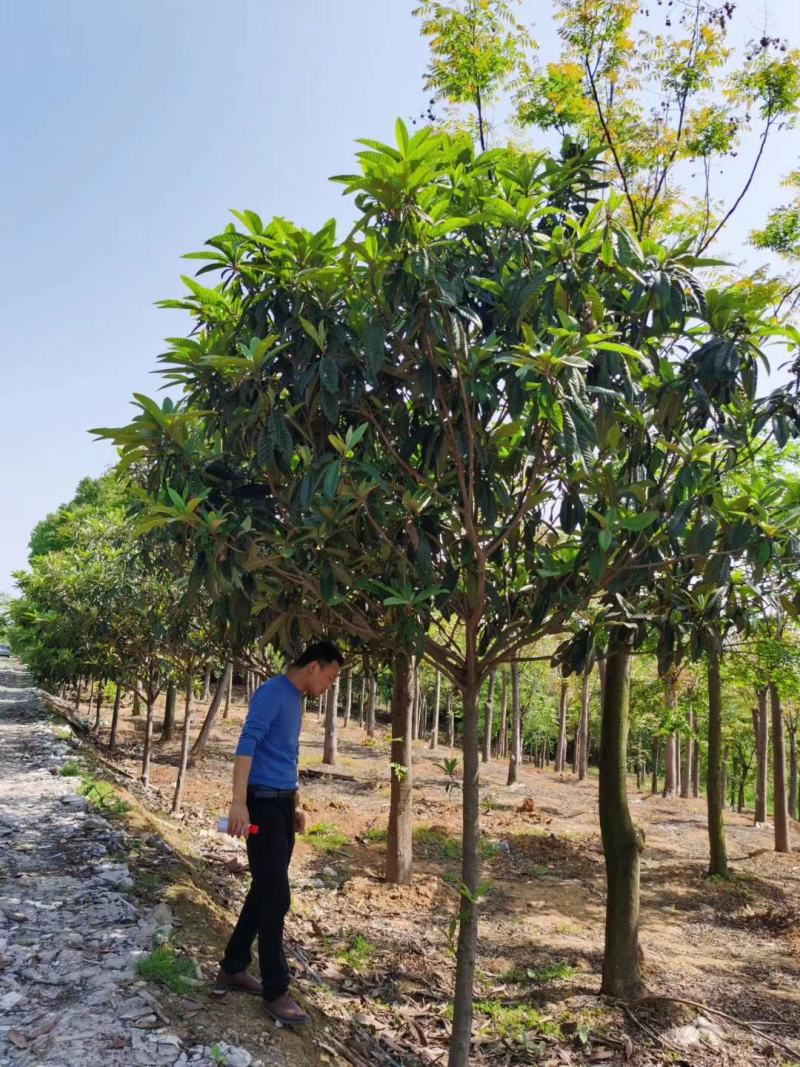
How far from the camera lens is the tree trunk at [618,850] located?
279 inches

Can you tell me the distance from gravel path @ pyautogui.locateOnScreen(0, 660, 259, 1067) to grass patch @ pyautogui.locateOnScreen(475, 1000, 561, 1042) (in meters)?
3.04

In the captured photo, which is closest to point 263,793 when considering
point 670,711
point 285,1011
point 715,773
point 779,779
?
point 285,1011

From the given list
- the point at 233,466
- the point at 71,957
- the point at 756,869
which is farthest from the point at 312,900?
the point at 756,869

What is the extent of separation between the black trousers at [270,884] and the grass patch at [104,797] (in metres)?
5.59

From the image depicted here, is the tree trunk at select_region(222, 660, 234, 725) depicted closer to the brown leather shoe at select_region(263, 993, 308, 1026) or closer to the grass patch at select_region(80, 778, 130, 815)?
the grass patch at select_region(80, 778, 130, 815)

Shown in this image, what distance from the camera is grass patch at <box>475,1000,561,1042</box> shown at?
254 inches

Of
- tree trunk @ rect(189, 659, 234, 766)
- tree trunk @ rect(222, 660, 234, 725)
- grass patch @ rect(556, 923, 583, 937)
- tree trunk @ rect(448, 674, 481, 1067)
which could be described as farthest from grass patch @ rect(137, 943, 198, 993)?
tree trunk @ rect(189, 659, 234, 766)

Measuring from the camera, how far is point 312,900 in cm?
969

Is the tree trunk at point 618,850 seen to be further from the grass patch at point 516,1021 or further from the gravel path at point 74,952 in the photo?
the gravel path at point 74,952

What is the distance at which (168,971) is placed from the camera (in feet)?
14.6

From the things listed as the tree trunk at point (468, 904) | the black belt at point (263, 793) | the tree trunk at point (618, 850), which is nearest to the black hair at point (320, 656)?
the black belt at point (263, 793)

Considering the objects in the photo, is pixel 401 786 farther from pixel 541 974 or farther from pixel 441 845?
pixel 441 845

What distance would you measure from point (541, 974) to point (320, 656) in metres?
5.57

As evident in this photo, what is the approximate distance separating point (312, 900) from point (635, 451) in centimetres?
768
